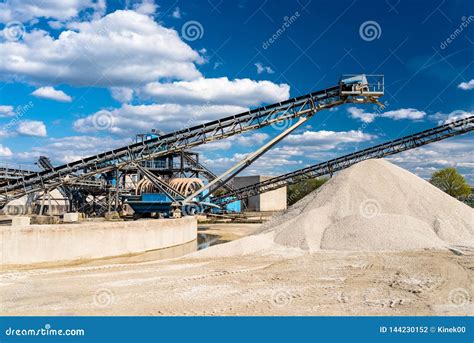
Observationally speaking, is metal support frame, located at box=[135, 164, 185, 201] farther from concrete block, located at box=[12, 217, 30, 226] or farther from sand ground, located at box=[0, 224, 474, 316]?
sand ground, located at box=[0, 224, 474, 316]

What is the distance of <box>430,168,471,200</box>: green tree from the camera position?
5191cm

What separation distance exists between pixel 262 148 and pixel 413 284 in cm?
1408

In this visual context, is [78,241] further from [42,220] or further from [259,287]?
[259,287]

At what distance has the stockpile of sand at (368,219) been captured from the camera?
15297 millimetres

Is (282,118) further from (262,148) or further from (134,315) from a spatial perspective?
(134,315)

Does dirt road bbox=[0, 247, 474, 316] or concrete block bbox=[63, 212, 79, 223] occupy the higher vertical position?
concrete block bbox=[63, 212, 79, 223]

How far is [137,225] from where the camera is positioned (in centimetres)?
1809

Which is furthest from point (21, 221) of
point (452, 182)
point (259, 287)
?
point (452, 182)

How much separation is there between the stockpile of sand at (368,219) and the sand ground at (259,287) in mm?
1161

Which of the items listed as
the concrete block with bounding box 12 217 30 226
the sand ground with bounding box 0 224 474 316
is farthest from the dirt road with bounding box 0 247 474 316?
the concrete block with bounding box 12 217 30 226

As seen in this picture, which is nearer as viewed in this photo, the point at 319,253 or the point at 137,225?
the point at 319,253

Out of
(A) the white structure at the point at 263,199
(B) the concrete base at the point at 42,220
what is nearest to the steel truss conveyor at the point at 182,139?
(B) the concrete base at the point at 42,220

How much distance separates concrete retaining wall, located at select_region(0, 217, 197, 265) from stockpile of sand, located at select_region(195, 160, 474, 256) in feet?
12.5

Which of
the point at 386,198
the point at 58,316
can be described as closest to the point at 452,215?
the point at 386,198
